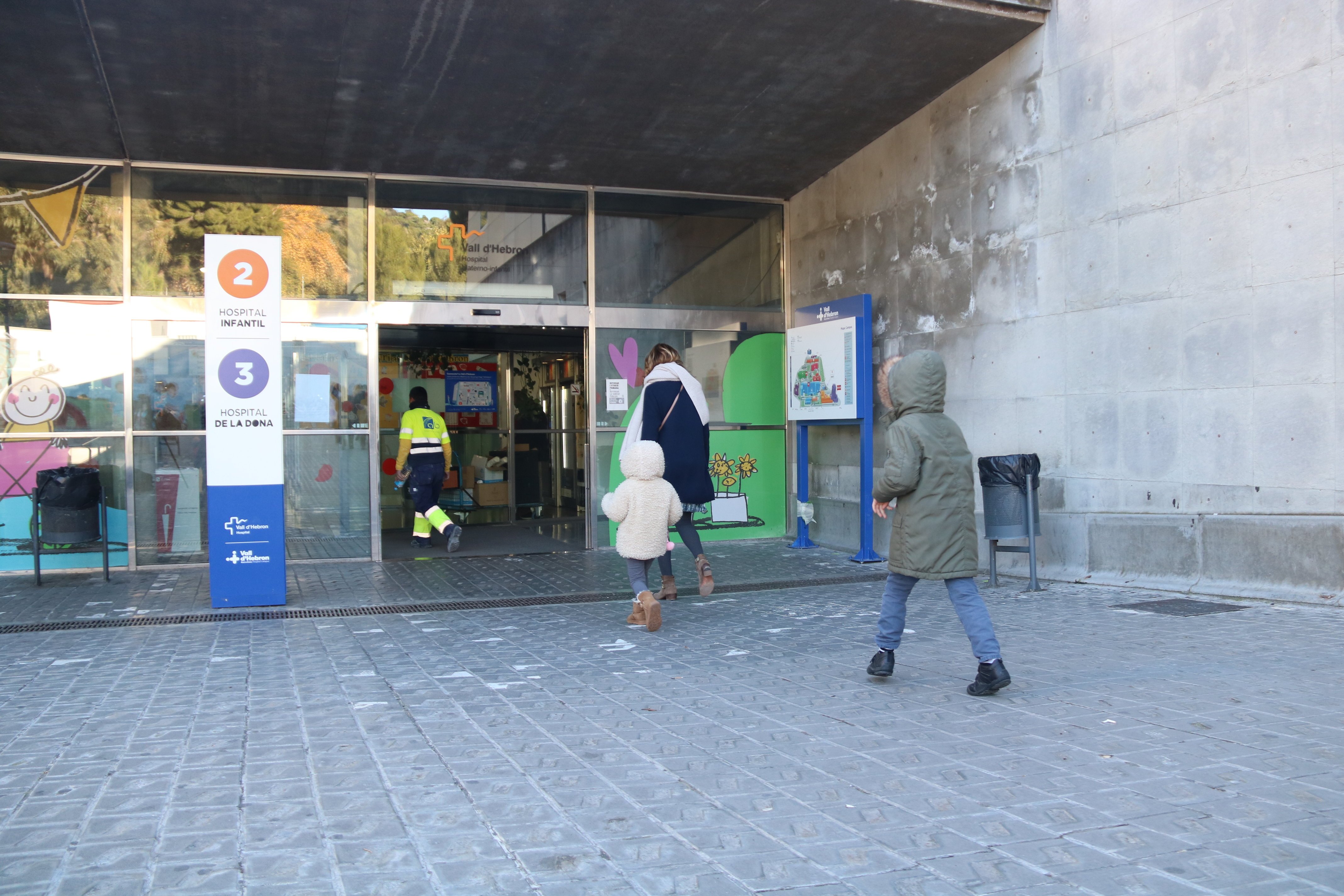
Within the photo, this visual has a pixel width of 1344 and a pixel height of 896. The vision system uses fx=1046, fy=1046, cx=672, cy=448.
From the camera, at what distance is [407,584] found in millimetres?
9039

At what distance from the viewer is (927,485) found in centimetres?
501

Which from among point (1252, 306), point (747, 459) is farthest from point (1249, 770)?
point (747, 459)

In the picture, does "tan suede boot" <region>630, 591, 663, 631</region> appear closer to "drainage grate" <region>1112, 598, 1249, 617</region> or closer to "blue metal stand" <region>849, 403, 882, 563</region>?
"drainage grate" <region>1112, 598, 1249, 617</region>

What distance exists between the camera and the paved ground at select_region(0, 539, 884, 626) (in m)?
8.01

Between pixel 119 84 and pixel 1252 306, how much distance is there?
28.6ft

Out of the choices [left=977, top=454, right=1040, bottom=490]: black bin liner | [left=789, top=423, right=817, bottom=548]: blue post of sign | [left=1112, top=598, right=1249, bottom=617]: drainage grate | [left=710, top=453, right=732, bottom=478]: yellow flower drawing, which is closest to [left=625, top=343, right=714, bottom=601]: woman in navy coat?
[left=977, top=454, right=1040, bottom=490]: black bin liner

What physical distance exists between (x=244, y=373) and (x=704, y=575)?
12.2ft

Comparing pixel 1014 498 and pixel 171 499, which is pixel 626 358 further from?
pixel 1014 498

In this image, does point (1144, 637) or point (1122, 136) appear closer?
point (1144, 637)

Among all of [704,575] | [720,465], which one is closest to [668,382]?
[704,575]

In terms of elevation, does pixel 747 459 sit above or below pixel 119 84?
below

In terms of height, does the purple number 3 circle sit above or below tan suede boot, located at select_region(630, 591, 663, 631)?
above

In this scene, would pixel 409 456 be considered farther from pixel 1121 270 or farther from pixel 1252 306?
pixel 1252 306

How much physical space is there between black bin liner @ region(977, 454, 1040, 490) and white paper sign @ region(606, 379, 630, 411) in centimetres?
466
